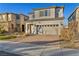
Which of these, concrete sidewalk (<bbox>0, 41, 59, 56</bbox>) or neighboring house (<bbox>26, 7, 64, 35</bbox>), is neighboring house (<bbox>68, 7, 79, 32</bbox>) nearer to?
neighboring house (<bbox>26, 7, 64, 35</bbox>)

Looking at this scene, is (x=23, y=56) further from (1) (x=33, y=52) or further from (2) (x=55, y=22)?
(2) (x=55, y=22)

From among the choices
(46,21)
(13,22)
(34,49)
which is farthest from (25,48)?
(46,21)

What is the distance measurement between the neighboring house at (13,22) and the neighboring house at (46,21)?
139 mm

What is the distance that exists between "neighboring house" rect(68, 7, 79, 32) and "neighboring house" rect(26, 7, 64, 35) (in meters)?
0.18

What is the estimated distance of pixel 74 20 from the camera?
16.4 feet

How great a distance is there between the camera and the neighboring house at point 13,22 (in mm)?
5102

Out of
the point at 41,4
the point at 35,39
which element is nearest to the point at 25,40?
the point at 35,39

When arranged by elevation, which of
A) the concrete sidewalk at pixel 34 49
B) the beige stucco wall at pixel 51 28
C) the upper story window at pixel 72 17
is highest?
the upper story window at pixel 72 17

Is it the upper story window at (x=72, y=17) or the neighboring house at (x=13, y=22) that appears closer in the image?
the upper story window at (x=72, y=17)

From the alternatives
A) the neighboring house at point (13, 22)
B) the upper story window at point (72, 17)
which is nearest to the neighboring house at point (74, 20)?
the upper story window at point (72, 17)

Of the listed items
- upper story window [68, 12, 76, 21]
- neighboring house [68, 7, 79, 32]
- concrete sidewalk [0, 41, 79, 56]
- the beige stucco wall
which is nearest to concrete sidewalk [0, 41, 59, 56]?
concrete sidewalk [0, 41, 79, 56]

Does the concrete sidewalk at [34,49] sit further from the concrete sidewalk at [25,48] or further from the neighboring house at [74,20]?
the neighboring house at [74,20]

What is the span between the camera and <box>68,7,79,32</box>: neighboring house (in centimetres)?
497

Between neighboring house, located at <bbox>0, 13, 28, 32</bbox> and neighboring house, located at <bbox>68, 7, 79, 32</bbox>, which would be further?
neighboring house, located at <bbox>0, 13, 28, 32</bbox>
